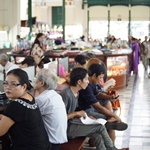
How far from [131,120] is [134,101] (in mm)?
2266

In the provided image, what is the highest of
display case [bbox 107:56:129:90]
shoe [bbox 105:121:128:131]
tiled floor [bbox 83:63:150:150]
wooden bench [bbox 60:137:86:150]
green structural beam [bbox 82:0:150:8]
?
green structural beam [bbox 82:0:150:8]

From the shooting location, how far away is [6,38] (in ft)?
57.6

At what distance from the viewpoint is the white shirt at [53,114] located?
392 cm

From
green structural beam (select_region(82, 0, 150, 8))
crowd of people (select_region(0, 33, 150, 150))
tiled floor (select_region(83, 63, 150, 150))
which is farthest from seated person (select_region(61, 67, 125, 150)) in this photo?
green structural beam (select_region(82, 0, 150, 8))

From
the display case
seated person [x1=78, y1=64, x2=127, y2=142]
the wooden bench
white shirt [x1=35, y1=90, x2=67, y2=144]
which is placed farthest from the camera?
the display case

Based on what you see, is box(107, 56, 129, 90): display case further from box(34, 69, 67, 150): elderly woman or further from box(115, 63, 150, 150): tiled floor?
box(34, 69, 67, 150): elderly woman

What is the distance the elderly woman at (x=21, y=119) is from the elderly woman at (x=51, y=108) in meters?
0.49

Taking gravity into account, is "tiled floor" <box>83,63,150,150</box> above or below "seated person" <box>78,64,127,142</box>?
below

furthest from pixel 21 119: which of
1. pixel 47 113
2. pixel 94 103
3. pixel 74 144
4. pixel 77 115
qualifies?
pixel 94 103

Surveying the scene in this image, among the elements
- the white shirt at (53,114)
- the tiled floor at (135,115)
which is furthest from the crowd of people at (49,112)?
the tiled floor at (135,115)

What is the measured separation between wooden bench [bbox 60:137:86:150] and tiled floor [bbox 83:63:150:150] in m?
1.71

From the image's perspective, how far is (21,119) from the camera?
3188mm

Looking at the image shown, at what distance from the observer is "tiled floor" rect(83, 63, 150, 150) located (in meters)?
6.45

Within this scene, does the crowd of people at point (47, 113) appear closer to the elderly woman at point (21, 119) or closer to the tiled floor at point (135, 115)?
the elderly woman at point (21, 119)
